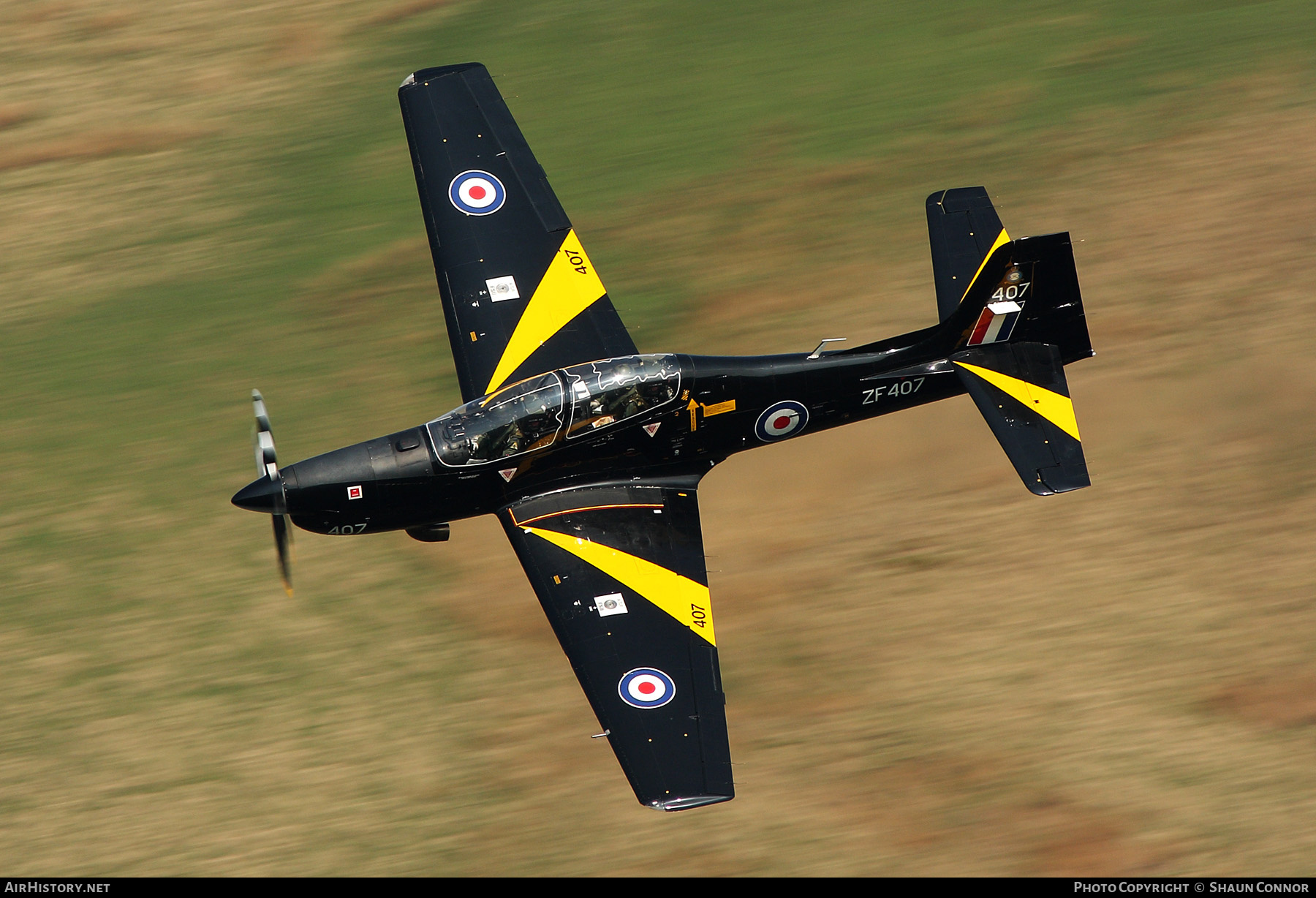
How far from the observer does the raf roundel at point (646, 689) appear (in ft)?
47.8

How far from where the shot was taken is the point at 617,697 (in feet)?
47.9

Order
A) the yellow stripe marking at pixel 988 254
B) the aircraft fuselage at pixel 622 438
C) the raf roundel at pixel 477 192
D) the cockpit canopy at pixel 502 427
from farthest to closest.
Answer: the raf roundel at pixel 477 192, the yellow stripe marking at pixel 988 254, the cockpit canopy at pixel 502 427, the aircraft fuselage at pixel 622 438

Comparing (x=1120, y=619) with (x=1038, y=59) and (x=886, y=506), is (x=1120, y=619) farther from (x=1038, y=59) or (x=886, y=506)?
(x=1038, y=59)

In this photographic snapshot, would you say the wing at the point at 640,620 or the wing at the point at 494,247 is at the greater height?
the wing at the point at 494,247

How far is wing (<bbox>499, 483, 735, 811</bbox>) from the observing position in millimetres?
14148

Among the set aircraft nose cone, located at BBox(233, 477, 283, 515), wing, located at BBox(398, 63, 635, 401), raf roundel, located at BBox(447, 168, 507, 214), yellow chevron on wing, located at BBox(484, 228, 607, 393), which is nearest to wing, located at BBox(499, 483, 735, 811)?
yellow chevron on wing, located at BBox(484, 228, 607, 393)

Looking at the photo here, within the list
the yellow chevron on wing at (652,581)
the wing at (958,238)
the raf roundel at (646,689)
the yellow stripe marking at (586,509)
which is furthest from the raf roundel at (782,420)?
the raf roundel at (646,689)

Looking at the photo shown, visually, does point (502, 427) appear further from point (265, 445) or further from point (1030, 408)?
point (1030, 408)

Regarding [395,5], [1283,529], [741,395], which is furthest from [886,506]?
[395,5]

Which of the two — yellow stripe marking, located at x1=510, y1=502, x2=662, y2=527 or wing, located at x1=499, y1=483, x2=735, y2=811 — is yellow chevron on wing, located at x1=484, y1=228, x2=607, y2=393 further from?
wing, located at x1=499, y1=483, x2=735, y2=811

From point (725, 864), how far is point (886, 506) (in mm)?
5712

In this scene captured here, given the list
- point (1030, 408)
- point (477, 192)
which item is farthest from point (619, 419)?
point (1030, 408)

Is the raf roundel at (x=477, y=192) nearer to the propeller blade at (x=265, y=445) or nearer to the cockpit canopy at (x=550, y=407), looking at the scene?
the cockpit canopy at (x=550, y=407)

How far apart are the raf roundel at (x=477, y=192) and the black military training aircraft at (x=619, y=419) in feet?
0.10
